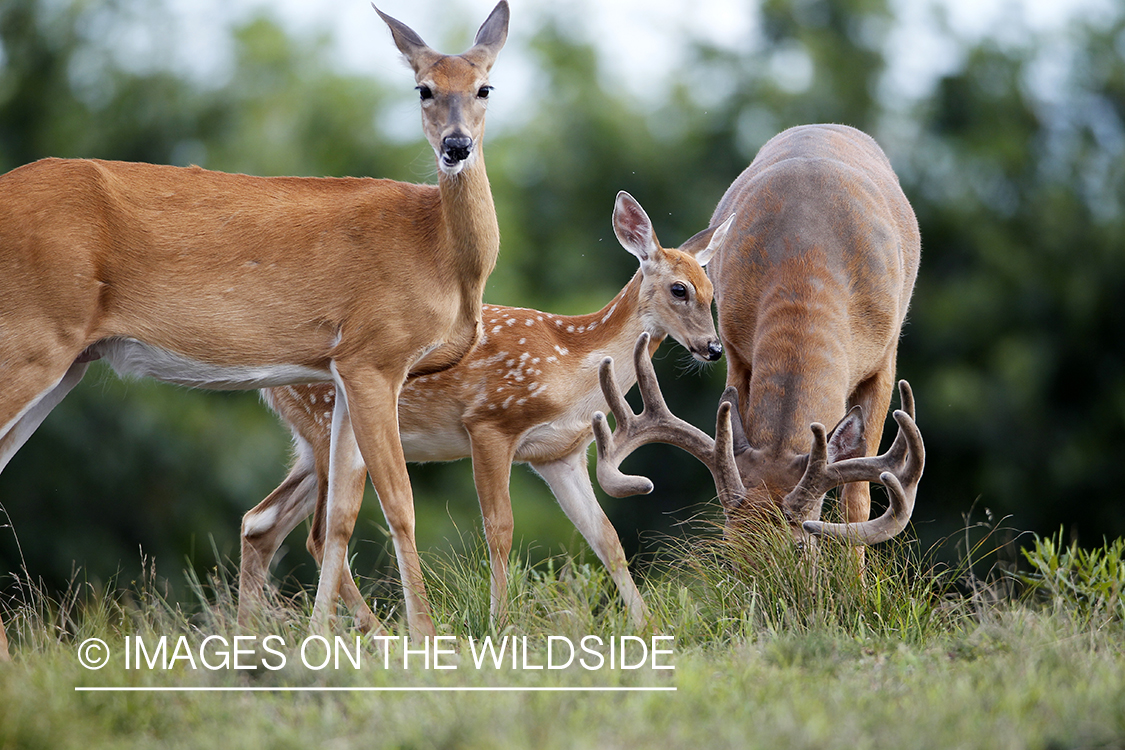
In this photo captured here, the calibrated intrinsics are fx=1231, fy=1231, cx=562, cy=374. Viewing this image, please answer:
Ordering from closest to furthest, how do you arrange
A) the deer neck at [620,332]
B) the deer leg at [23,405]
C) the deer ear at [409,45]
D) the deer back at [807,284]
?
the deer leg at [23,405]
the deer ear at [409,45]
the deer back at [807,284]
the deer neck at [620,332]

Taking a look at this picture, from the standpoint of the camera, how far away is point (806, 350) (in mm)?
5262

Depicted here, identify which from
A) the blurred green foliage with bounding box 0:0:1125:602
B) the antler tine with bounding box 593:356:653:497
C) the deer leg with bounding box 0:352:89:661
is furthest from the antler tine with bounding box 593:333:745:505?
the blurred green foliage with bounding box 0:0:1125:602

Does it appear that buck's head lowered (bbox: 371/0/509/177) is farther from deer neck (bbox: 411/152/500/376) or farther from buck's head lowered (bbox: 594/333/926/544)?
buck's head lowered (bbox: 594/333/926/544)

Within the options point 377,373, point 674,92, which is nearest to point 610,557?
point 377,373

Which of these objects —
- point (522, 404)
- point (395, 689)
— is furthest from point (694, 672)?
point (522, 404)

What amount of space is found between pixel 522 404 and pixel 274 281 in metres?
1.55

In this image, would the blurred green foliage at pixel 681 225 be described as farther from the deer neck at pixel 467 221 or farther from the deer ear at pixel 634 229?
the deer neck at pixel 467 221

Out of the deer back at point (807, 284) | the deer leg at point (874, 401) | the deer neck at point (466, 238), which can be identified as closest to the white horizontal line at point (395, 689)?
the deer back at point (807, 284)

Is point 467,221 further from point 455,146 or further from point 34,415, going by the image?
point 34,415

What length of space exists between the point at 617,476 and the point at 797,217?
2.05 metres

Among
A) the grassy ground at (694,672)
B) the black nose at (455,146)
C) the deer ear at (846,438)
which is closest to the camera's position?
the grassy ground at (694,672)

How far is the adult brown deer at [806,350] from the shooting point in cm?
459

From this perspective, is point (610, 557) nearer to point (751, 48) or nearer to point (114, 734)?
point (114, 734)

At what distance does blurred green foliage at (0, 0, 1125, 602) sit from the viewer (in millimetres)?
13023
